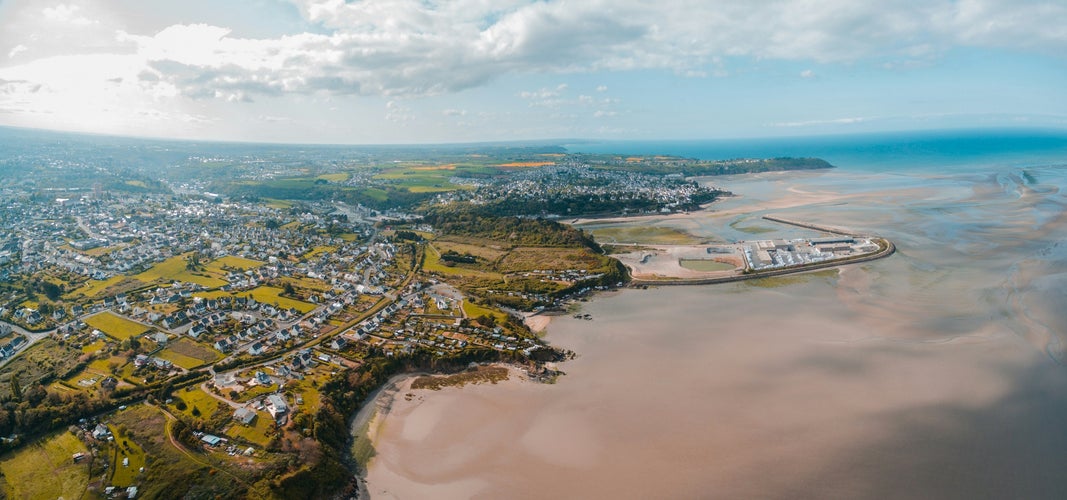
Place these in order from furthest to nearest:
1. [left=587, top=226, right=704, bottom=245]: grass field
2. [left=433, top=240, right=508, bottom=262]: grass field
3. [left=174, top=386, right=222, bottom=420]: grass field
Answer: [left=587, top=226, right=704, bottom=245]: grass field
[left=433, top=240, right=508, bottom=262]: grass field
[left=174, top=386, right=222, bottom=420]: grass field

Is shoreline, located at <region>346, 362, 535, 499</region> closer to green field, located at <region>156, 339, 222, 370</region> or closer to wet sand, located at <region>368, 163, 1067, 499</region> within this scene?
wet sand, located at <region>368, 163, 1067, 499</region>

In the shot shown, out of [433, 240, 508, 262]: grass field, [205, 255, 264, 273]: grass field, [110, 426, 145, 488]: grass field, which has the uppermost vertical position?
[433, 240, 508, 262]: grass field

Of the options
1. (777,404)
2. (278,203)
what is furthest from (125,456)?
(278,203)

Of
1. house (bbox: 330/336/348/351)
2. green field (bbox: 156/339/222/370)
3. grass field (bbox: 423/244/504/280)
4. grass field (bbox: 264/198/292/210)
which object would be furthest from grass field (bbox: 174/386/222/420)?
grass field (bbox: 264/198/292/210)

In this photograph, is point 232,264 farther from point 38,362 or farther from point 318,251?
point 38,362

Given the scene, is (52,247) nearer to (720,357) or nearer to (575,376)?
(575,376)

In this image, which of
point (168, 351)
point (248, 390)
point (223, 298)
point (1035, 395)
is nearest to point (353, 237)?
point (223, 298)
